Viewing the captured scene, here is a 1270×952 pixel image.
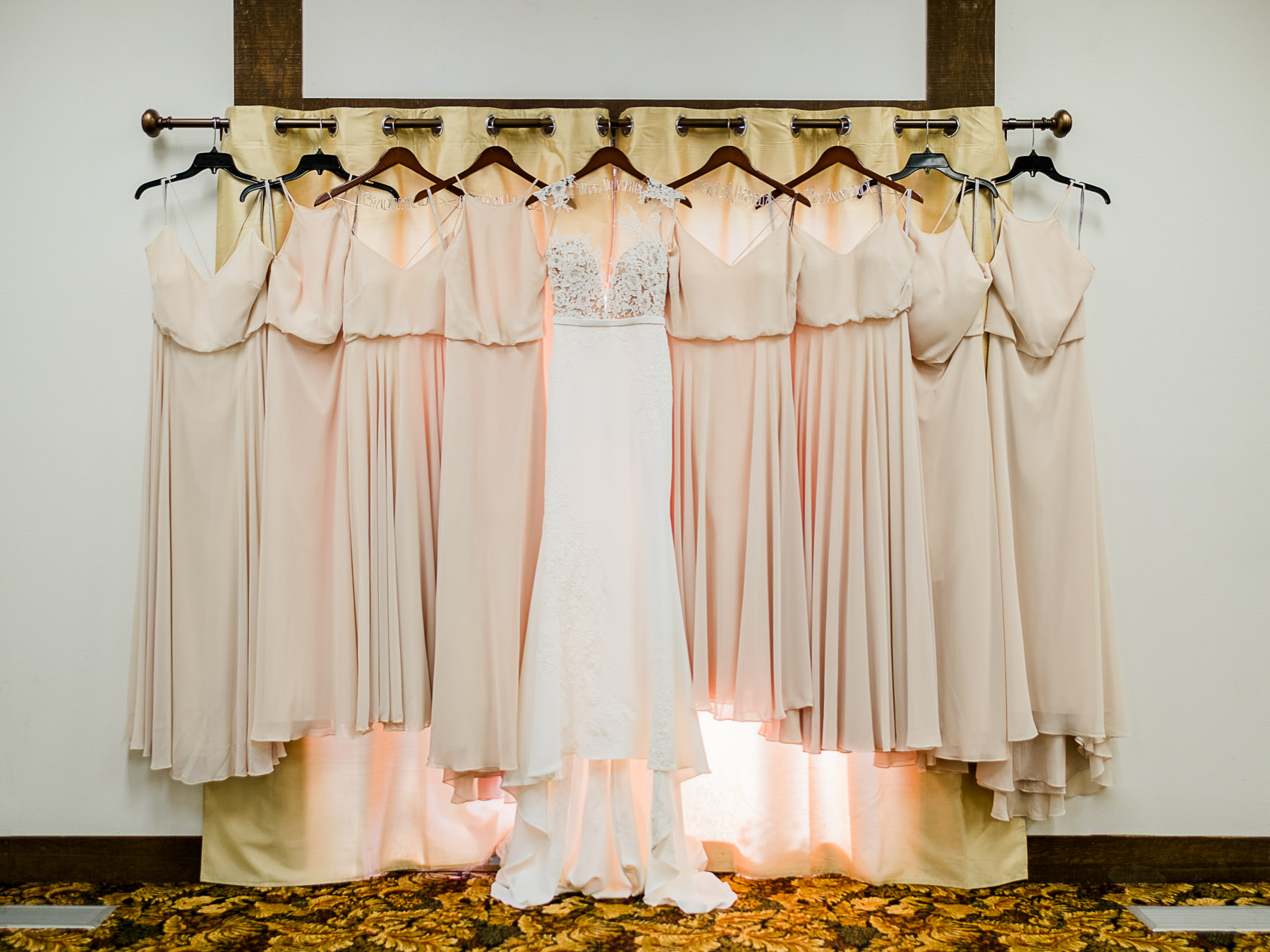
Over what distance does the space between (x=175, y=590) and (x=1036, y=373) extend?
254 centimetres

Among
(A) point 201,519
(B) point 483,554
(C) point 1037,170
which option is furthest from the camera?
(C) point 1037,170

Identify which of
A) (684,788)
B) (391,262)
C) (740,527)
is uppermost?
(391,262)

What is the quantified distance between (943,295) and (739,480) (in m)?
0.76

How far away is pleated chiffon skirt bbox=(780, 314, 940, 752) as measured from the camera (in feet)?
6.73

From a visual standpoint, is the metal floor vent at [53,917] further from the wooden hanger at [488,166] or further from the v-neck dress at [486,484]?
the wooden hanger at [488,166]

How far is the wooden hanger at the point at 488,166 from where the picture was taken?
2.14 m

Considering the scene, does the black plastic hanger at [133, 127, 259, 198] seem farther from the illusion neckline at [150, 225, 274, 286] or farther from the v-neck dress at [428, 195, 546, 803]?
the v-neck dress at [428, 195, 546, 803]

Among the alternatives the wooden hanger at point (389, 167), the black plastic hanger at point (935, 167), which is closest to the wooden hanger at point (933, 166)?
the black plastic hanger at point (935, 167)

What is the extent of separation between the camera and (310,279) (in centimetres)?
214

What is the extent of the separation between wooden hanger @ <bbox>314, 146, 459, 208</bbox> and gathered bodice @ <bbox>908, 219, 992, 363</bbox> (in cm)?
135

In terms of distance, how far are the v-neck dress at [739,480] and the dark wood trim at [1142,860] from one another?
99 centimetres

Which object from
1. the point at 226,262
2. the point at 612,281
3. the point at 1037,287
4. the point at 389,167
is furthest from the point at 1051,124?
the point at 226,262

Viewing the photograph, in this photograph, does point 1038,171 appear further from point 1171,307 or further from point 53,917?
point 53,917

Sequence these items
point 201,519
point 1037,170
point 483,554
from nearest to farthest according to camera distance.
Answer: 1. point 483,554
2. point 201,519
3. point 1037,170
